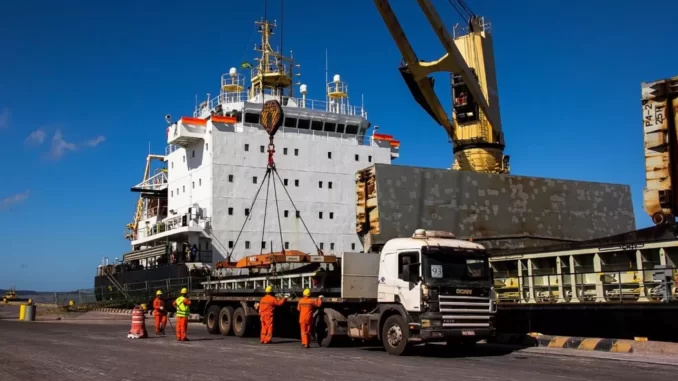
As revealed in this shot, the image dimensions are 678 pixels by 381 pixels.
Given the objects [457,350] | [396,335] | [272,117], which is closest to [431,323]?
[396,335]

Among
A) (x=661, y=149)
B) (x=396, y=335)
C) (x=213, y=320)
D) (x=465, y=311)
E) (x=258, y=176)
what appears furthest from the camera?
(x=258, y=176)

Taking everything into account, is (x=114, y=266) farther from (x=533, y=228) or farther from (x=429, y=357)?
(x=429, y=357)

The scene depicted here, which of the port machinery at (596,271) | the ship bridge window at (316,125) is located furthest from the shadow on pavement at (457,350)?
the ship bridge window at (316,125)

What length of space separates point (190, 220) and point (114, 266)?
1190 cm

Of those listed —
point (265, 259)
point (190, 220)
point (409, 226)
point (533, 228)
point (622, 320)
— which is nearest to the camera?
point (622, 320)

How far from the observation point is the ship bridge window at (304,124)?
34.0 metres

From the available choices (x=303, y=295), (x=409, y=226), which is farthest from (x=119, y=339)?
(x=409, y=226)

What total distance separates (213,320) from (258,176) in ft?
46.8

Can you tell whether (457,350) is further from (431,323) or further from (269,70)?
(269,70)

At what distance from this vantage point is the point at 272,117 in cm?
1898

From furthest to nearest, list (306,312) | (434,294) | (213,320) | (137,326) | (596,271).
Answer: (213,320)
(137,326)
(596,271)
(306,312)
(434,294)

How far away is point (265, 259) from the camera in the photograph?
16703 millimetres

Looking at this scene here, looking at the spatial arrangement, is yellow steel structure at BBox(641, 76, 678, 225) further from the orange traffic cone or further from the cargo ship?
the cargo ship

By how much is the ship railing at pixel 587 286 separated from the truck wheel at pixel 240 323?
657 cm
